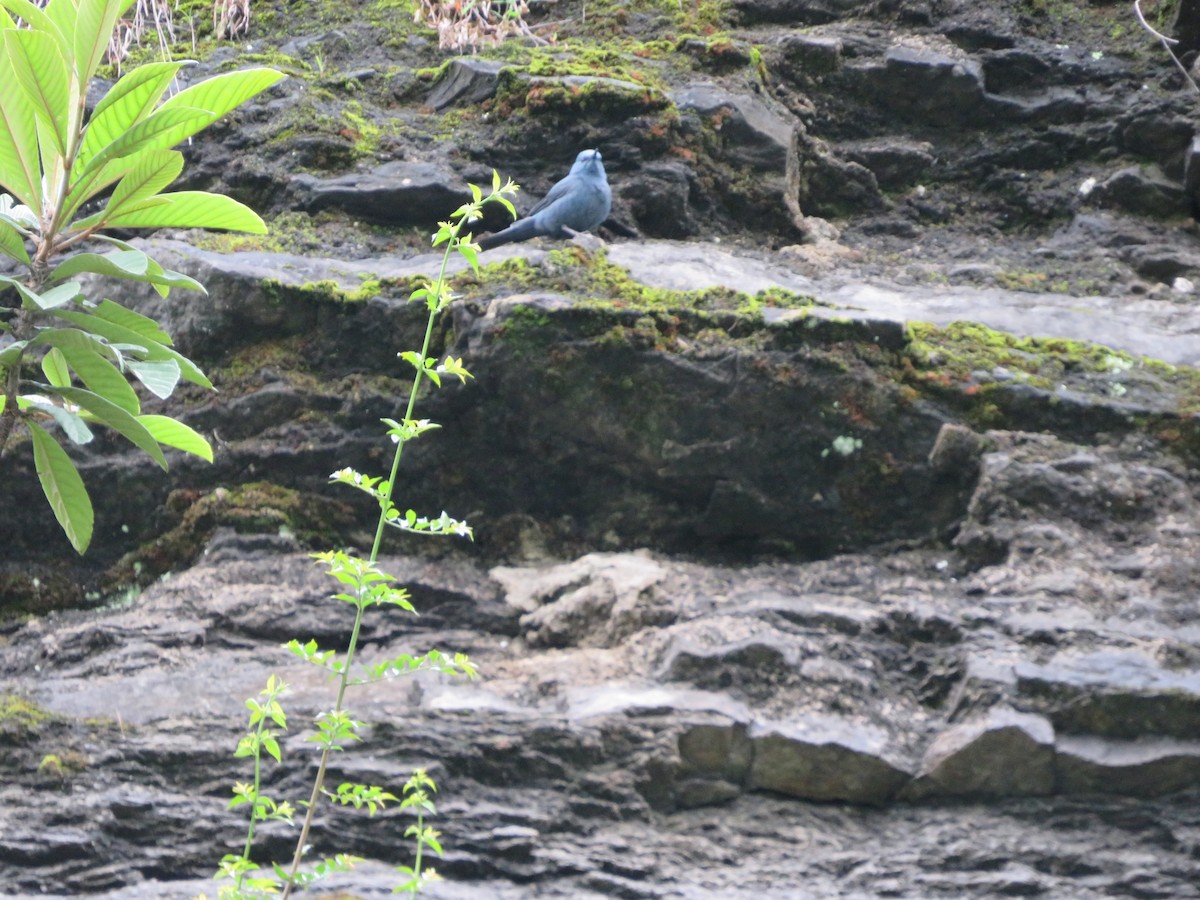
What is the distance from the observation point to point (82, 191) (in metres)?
2.54

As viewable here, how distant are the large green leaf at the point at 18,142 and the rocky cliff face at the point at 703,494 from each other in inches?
59.6

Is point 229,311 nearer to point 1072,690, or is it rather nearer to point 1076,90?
point 1072,690

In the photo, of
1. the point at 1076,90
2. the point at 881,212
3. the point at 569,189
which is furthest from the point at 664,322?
the point at 1076,90

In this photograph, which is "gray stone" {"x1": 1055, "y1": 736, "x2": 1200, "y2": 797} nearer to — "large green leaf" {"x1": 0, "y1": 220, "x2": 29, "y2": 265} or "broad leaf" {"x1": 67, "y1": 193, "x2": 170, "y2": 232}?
"broad leaf" {"x1": 67, "y1": 193, "x2": 170, "y2": 232}

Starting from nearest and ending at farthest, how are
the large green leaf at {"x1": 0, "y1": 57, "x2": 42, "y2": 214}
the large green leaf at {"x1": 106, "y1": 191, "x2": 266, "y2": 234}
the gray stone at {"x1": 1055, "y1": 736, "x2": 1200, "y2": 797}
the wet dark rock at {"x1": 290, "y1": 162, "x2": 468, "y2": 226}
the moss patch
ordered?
the large green leaf at {"x1": 0, "y1": 57, "x2": 42, "y2": 214} < the large green leaf at {"x1": 106, "y1": 191, "x2": 266, "y2": 234} < the gray stone at {"x1": 1055, "y1": 736, "x2": 1200, "y2": 797} < the moss patch < the wet dark rock at {"x1": 290, "y1": 162, "x2": 468, "y2": 226}

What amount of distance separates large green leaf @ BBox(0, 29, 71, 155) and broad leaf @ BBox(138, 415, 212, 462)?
2.10 ft

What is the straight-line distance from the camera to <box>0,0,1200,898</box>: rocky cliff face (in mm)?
3182

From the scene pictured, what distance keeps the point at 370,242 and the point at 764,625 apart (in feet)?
8.59

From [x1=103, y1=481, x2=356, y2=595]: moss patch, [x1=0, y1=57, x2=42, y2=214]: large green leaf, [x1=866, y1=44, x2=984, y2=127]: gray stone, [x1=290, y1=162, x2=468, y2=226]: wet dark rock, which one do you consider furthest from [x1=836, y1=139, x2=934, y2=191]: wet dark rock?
[x1=0, y1=57, x2=42, y2=214]: large green leaf

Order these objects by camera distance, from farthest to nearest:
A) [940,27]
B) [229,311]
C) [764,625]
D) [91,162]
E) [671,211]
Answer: [940,27], [671,211], [229,311], [764,625], [91,162]

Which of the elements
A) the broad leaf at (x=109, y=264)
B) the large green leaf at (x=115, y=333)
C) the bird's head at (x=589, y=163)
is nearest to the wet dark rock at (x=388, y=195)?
the bird's head at (x=589, y=163)

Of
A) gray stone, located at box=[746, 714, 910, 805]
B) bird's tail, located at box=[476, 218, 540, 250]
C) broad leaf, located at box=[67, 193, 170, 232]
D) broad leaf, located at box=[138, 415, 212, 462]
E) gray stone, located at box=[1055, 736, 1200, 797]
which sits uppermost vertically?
broad leaf, located at box=[67, 193, 170, 232]

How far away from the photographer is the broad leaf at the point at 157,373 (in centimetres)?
251

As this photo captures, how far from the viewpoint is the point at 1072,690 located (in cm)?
327
